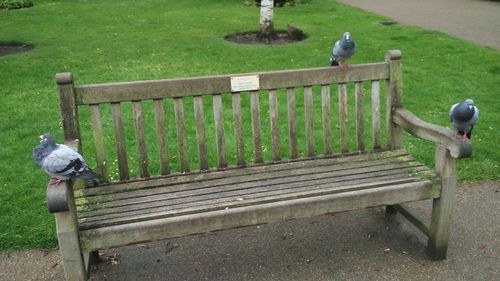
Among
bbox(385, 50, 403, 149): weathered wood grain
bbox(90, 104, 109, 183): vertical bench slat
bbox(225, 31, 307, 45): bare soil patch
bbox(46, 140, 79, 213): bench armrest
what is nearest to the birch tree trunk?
bbox(225, 31, 307, 45): bare soil patch

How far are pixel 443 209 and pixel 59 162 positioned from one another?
2654 millimetres

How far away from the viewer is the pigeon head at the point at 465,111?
377 cm

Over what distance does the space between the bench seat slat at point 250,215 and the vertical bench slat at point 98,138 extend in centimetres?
75

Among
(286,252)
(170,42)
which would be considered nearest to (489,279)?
(286,252)

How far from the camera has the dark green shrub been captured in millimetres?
15891

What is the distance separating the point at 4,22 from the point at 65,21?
150 centimetres

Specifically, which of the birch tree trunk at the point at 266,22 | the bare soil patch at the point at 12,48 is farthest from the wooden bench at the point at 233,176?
the bare soil patch at the point at 12,48

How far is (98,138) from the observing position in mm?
3850

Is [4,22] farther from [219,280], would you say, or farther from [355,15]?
[219,280]

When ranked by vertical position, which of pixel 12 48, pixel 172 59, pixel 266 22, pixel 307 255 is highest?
pixel 266 22

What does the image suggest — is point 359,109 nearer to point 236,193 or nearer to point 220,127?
point 220,127

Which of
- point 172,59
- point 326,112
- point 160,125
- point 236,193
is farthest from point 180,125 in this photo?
point 172,59

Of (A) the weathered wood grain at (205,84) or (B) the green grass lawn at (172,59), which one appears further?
(B) the green grass lawn at (172,59)

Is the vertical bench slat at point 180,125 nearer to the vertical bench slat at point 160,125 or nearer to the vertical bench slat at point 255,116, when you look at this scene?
the vertical bench slat at point 160,125
